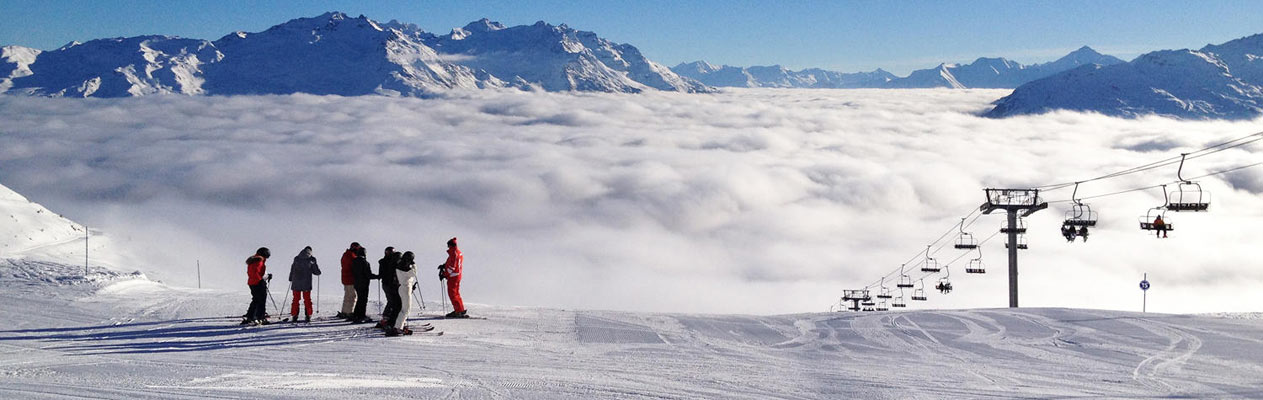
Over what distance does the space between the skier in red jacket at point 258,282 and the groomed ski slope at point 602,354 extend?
1.60ft

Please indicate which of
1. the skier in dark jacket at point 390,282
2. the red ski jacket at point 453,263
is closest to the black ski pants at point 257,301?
the skier in dark jacket at point 390,282

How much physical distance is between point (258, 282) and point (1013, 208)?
87.7 ft

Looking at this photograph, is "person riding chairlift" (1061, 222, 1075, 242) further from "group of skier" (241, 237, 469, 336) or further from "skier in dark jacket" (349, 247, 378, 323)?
"skier in dark jacket" (349, 247, 378, 323)

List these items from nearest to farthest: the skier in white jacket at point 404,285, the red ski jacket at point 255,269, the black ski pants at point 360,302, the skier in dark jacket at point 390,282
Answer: the skier in white jacket at point 404,285 → the skier in dark jacket at point 390,282 → the red ski jacket at point 255,269 → the black ski pants at point 360,302

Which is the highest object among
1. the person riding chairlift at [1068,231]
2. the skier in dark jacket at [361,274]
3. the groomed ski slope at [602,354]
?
the person riding chairlift at [1068,231]

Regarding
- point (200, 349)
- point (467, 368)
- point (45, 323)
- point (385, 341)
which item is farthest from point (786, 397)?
point (45, 323)

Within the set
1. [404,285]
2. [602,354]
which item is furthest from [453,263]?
[602,354]

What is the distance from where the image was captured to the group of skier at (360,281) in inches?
540

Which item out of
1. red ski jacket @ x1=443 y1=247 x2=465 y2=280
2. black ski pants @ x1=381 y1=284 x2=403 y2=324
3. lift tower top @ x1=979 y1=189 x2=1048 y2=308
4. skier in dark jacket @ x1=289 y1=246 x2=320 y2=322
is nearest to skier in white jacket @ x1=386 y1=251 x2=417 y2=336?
black ski pants @ x1=381 y1=284 x2=403 y2=324

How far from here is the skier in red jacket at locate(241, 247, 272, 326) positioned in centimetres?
1422

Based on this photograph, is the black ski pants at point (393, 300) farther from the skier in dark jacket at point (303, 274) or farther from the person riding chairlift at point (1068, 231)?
the person riding chairlift at point (1068, 231)

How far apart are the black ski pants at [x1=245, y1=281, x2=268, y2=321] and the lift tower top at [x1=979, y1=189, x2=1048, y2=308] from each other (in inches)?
953

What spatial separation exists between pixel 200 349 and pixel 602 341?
19.8 feet

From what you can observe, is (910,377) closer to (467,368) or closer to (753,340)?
(753,340)
